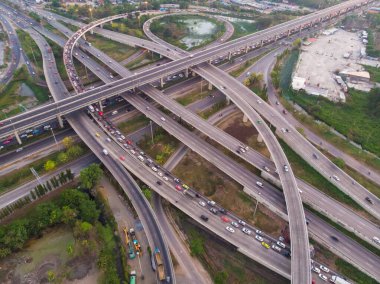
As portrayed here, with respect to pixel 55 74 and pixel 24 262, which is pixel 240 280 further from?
pixel 55 74

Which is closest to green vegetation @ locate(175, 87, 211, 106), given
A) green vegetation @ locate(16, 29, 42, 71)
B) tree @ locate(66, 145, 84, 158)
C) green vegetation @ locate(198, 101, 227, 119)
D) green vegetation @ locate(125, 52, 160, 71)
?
green vegetation @ locate(198, 101, 227, 119)

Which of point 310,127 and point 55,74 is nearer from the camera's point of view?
point 310,127

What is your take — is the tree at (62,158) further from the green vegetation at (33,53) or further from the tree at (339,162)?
the tree at (339,162)

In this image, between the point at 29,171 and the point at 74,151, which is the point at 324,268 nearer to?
the point at 74,151

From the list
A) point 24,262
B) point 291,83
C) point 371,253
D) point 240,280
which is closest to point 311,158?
point 371,253

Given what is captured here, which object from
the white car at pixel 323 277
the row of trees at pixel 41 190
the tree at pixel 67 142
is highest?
the tree at pixel 67 142

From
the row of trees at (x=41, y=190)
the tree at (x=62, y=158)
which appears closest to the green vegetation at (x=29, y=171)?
the tree at (x=62, y=158)

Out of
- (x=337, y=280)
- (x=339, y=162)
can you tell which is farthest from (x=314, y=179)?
(x=337, y=280)
